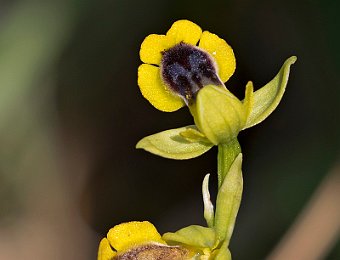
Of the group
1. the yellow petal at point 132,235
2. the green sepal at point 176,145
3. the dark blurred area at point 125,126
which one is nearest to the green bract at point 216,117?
the green sepal at point 176,145

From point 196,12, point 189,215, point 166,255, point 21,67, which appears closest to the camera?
point 166,255

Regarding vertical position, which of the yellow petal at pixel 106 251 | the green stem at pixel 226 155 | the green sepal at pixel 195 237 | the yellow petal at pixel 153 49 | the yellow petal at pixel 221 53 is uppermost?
the yellow petal at pixel 221 53

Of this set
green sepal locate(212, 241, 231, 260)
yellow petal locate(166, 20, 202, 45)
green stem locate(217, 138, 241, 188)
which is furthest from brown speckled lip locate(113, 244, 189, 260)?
yellow petal locate(166, 20, 202, 45)

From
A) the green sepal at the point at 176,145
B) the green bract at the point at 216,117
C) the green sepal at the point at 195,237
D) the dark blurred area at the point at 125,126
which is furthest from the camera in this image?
the dark blurred area at the point at 125,126

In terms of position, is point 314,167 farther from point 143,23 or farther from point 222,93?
point 222,93

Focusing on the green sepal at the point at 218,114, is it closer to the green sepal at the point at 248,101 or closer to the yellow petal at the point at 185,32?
the green sepal at the point at 248,101

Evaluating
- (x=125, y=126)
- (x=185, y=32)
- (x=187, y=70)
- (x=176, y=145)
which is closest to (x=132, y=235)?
(x=176, y=145)

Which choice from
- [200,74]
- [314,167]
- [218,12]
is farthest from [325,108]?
[200,74]

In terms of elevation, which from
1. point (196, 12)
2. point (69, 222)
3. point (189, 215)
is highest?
point (196, 12)
